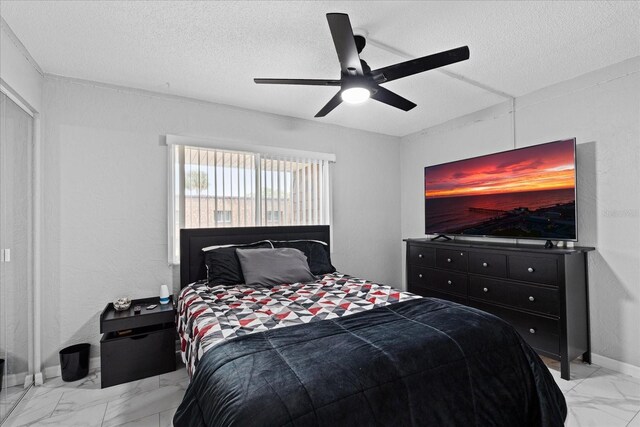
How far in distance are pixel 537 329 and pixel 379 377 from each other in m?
2.14

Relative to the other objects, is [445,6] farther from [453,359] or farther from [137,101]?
[137,101]

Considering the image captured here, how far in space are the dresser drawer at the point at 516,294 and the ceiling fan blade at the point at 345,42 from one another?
232 cm

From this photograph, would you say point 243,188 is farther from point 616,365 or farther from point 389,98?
point 616,365

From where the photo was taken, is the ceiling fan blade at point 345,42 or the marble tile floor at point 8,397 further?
the marble tile floor at point 8,397

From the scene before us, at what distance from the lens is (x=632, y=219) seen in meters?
2.56

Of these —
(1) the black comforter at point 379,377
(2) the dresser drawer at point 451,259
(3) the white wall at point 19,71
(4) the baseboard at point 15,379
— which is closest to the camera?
(1) the black comforter at point 379,377

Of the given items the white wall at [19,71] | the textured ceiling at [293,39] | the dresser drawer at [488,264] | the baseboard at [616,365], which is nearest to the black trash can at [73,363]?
the white wall at [19,71]

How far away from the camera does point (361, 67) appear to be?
75.2 inches

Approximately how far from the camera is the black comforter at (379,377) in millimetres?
1128

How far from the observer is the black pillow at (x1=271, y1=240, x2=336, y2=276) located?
3332mm

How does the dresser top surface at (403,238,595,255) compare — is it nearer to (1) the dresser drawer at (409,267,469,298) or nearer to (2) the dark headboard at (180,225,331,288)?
(1) the dresser drawer at (409,267,469,298)

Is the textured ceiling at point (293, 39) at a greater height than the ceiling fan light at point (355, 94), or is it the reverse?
the textured ceiling at point (293, 39)

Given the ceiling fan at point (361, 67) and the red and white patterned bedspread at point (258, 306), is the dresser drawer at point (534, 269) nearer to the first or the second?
the red and white patterned bedspread at point (258, 306)

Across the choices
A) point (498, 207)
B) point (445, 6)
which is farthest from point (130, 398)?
point (498, 207)
